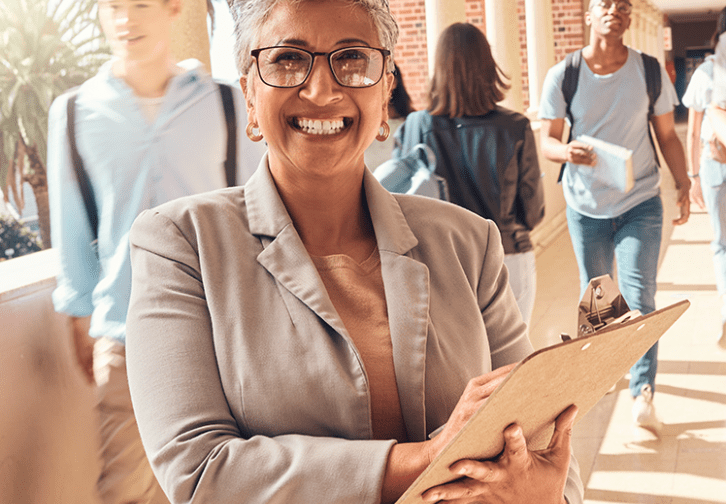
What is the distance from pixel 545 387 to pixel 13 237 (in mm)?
3802

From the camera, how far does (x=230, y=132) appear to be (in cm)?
260

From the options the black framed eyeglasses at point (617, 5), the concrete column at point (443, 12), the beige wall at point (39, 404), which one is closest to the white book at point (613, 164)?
the black framed eyeglasses at point (617, 5)

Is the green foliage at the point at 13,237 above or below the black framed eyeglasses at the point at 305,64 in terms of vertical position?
below

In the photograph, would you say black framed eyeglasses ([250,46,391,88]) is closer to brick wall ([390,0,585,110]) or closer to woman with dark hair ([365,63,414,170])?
woman with dark hair ([365,63,414,170])

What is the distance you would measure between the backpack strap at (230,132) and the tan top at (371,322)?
4.48 feet

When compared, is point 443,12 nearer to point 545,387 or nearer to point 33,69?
point 33,69

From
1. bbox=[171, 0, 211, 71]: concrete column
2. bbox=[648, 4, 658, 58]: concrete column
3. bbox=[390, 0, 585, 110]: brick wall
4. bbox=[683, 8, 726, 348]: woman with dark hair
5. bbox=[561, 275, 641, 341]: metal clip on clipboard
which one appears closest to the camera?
bbox=[561, 275, 641, 341]: metal clip on clipboard

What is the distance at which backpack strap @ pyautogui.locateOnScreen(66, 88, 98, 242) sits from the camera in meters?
2.35

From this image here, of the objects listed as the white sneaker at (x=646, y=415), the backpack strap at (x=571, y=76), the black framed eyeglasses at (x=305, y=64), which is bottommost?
the white sneaker at (x=646, y=415)

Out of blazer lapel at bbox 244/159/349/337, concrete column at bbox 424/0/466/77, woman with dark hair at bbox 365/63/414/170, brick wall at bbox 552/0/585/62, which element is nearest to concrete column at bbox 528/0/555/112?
brick wall at bbox 552/0/585/62

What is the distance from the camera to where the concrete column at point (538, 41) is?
8.62 m

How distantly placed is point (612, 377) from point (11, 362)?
1.83m

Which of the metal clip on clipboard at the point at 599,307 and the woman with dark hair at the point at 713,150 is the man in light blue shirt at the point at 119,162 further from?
the woman with dark hair at the point at 713,150

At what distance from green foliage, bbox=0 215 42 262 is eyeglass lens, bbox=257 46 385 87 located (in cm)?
315
